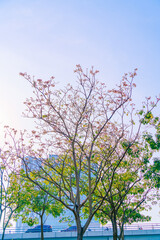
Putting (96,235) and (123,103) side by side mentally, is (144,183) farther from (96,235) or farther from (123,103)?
(96,235)

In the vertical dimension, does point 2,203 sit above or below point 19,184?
below

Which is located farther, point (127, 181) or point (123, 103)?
point (127, 181)

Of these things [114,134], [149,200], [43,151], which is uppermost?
[114,134]

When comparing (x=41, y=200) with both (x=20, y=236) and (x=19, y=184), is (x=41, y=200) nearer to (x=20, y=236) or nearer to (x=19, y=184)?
(x=19, y=184)

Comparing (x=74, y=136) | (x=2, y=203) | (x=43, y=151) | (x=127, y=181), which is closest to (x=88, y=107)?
(x=74, y=136)

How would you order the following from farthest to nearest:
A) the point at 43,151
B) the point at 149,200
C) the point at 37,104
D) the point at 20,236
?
the point at 20,236 < the point at 149,200 < the point at 43,151 < the point at 37,104

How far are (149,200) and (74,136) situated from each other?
27.9 feet

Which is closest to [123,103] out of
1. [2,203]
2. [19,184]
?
[19,184]

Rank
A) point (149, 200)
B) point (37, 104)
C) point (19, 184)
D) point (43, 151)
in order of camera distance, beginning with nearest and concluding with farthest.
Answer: point (37, 104), point (43, 151), point (149, 200), point (19, 184)

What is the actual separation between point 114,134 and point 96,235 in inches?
853

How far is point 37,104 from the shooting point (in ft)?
37.2

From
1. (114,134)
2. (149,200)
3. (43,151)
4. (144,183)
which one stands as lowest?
(149,200)

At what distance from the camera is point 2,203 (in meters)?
18.9

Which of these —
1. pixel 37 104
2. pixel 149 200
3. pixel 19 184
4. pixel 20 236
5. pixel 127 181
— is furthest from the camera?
pixel 20 236
